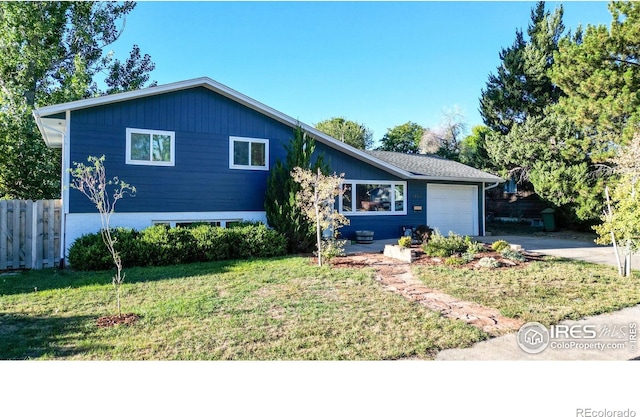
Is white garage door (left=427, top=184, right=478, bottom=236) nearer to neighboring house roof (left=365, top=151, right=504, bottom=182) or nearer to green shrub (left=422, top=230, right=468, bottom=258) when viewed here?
neighboring house roof (left=365, top=151, right=504, bottom=182)

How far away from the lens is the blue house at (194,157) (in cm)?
889

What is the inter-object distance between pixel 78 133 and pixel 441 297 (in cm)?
922

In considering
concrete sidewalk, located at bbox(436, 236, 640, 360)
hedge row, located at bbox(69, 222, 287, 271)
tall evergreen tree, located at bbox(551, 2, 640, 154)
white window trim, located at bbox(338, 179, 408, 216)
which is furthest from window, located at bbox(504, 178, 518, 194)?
concrete sidewalk, located at bbox(436, 236, 640, 360)

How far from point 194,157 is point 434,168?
9649 millimetres

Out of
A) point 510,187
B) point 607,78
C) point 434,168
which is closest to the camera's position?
point 607,78

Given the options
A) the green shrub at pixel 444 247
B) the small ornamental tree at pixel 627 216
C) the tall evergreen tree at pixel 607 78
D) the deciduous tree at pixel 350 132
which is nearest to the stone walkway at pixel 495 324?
the green shrub at pixel 444 247

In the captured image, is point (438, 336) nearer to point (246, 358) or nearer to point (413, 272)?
point (246, 358)

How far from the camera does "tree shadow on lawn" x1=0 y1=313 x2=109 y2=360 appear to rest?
354 cm

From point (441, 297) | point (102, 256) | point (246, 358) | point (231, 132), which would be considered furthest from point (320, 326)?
point (231, 132)

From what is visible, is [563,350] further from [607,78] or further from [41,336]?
[607,78]

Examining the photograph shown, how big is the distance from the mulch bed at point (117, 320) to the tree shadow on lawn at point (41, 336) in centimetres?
9

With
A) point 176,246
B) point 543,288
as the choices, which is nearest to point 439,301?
point 543,288

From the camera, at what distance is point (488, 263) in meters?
7.64
